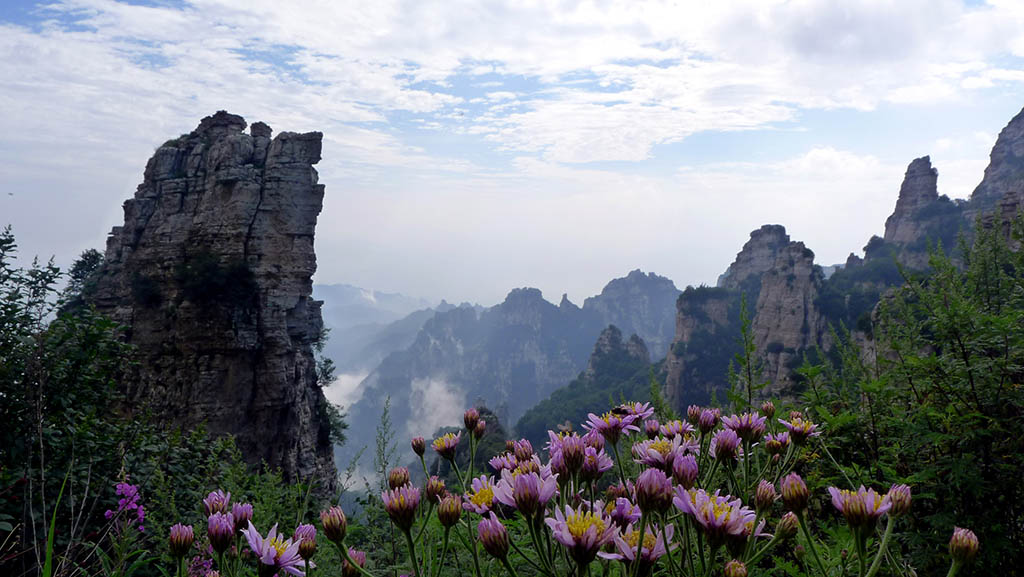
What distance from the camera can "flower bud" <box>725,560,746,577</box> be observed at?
1146 mm

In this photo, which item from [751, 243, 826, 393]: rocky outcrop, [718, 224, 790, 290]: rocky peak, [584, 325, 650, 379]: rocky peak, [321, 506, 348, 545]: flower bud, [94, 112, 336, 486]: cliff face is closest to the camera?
[321, 506, 348, 545]: flower bud

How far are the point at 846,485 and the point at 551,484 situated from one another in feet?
6.93

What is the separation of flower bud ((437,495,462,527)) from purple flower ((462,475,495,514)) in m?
0.03

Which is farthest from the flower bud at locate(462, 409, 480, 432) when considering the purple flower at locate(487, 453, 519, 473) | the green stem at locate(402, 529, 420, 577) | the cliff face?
the cliff face

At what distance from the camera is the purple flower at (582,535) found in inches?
45.7

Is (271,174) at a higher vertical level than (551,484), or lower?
higher

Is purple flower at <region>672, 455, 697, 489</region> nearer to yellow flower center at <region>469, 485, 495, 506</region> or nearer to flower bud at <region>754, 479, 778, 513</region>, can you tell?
flower bud at <region>754, 479, 778, 513</region>

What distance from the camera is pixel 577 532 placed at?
3.94 ft

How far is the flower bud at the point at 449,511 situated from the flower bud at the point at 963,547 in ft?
4.19

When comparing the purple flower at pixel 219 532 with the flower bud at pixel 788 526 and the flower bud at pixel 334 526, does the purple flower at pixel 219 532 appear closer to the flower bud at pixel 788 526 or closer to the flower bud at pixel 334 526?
the flower bud at pixel 334 526

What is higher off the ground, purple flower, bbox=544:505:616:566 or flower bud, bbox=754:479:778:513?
flower bud, bbox=754:479:778:513

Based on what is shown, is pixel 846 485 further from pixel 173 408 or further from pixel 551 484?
pixel 173 408

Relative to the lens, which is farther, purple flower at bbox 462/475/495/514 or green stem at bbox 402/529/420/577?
purple flower at bbox 462/475/495/514

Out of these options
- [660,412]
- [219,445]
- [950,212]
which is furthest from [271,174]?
[950,212]
